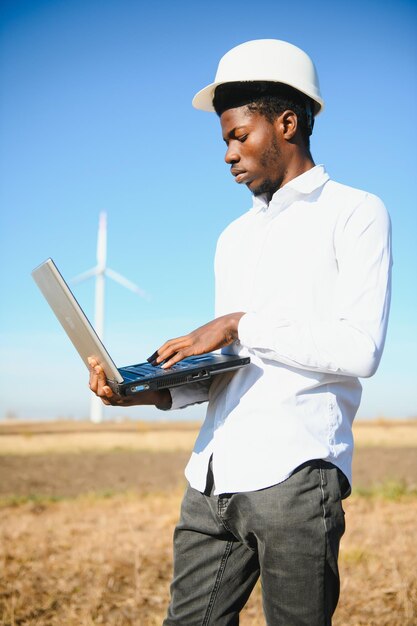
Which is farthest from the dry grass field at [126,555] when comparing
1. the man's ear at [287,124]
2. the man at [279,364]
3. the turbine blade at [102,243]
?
the turbine blade at [102,243]

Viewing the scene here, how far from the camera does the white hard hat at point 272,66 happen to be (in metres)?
2.46

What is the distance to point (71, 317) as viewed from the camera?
2350mm

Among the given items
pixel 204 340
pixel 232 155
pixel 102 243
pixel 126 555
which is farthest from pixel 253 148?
pixel 102 243

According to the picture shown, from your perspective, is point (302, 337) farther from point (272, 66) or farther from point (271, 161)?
point (272, 66)

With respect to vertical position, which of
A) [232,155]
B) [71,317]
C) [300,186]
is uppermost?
[232,155]

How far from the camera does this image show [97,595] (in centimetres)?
516

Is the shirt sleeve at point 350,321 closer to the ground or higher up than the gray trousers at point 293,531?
higher up

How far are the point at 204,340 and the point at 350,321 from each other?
18.8 inches

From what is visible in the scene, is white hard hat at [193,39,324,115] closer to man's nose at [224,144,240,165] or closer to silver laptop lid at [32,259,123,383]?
man's nose at [224,144,240,165]

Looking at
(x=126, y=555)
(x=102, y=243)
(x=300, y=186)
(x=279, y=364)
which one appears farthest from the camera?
(x=102, y=243)

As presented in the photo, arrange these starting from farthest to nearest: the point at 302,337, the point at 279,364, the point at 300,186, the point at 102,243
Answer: the point at 102,243, the point at 300,186, the point at 279,364, the point at 302,337

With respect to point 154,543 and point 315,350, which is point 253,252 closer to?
point 315,350

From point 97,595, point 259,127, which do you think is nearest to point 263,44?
point 259,127

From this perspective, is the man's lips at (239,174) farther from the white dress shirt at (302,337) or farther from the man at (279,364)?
the white dress shirt at (302,337)
